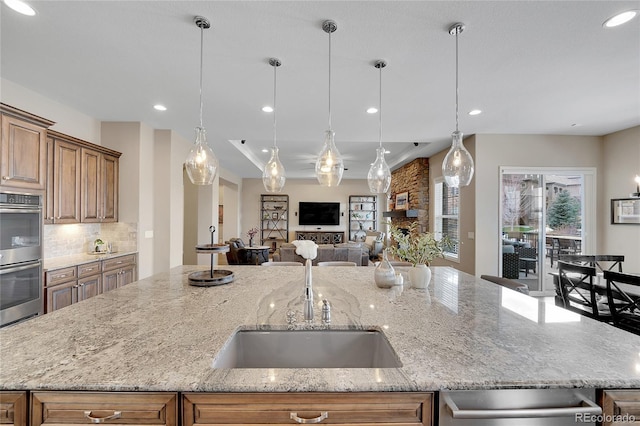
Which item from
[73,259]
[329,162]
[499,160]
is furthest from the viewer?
[499,160]

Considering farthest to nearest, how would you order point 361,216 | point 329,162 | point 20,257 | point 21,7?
1. point 361,216
2. point 329,162
3. point 20,257
4. point 21,7

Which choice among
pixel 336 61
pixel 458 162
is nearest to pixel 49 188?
pixel 336 61

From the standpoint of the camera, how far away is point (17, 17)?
6.33ft

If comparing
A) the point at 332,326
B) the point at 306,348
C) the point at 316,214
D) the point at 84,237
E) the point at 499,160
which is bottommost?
the point at 306,348

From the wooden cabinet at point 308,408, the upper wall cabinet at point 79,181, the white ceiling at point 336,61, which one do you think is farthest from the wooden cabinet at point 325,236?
the wooden cabinet at point 308,408

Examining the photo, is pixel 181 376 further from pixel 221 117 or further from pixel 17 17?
pixel 221 117

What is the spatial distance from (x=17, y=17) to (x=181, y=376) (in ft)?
8.88

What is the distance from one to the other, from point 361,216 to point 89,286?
27.4ft

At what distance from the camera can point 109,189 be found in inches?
156

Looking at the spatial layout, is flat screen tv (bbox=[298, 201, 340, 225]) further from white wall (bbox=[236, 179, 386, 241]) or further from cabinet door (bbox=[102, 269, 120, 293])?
cabinet door (bbox=[102, 269, 120, 293])

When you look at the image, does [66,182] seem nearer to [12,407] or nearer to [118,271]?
[118,271]

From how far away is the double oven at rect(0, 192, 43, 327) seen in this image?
229 centimetres

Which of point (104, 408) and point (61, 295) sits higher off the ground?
point (104, 408)

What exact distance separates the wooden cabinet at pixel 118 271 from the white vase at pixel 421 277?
12.1 feet
